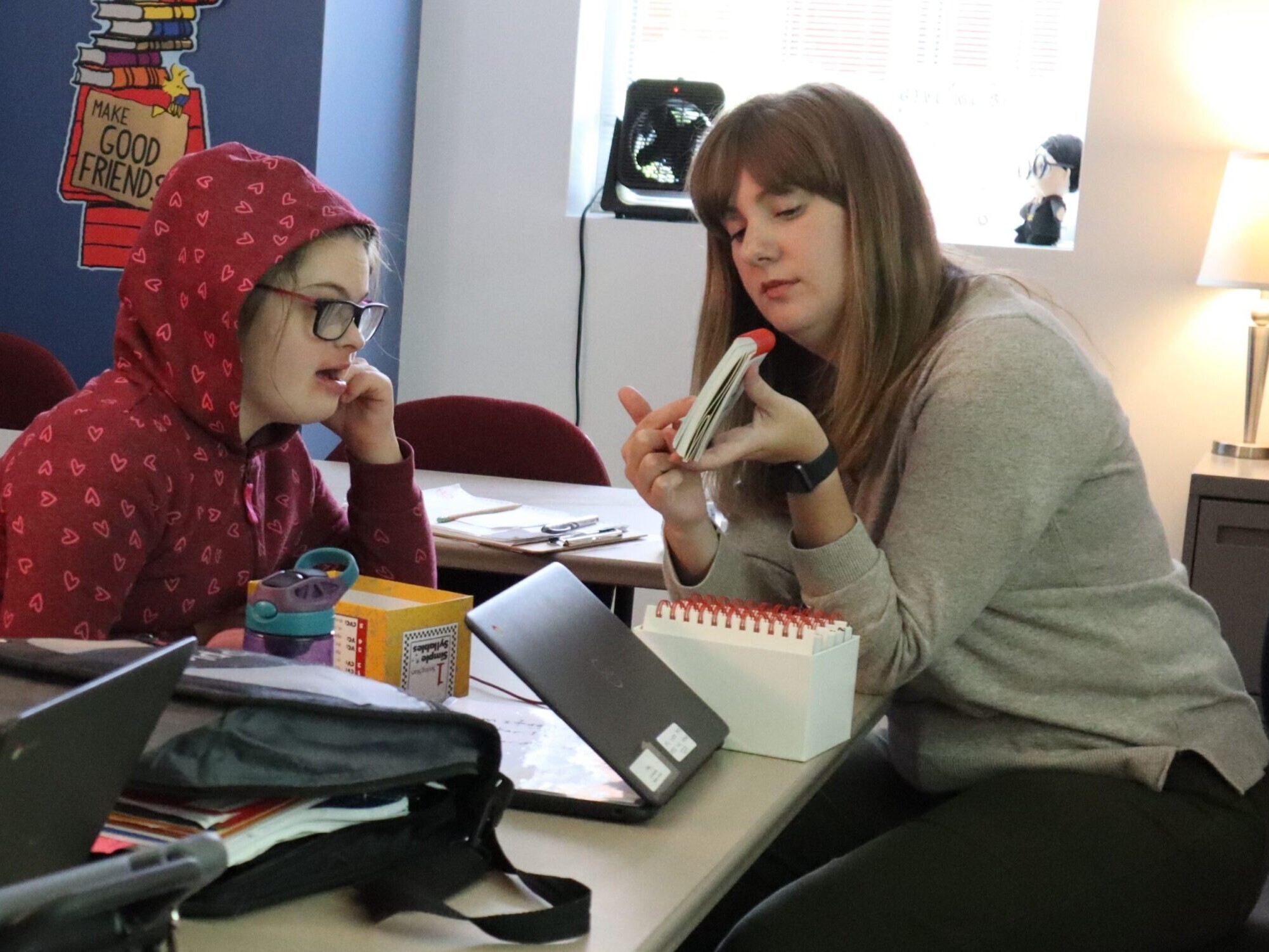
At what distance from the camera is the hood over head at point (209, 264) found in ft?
4.63

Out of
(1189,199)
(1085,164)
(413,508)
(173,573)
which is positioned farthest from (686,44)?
(173,573)

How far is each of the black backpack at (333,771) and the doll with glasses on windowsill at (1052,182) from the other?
3143mm

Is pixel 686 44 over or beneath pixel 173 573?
over

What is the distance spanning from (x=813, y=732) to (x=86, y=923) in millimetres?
728

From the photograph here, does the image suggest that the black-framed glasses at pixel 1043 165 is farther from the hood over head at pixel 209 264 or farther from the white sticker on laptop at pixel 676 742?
the white sticker on laptop at pixel 676 742

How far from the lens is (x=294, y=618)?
113cm

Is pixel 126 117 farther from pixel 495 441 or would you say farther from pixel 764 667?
pixel 764 667

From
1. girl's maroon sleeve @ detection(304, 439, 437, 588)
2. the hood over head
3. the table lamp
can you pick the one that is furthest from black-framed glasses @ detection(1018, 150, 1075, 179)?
the hood over head

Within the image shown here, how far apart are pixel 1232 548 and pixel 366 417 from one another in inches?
81.3

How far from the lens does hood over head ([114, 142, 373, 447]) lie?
1.41m

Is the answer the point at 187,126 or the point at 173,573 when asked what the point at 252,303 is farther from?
the point at 187,126

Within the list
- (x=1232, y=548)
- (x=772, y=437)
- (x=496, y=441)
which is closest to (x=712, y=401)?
(x=772, y=437)

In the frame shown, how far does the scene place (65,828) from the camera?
0.57 m

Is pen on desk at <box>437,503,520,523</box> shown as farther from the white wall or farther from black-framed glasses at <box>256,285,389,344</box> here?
the white wall
